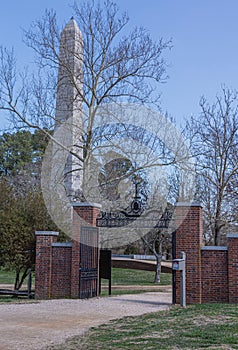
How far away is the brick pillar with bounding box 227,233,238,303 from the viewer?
40.4 feet

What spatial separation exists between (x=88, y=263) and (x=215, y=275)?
12.2 ft

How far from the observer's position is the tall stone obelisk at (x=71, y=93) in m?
19.8

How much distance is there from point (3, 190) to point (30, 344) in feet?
33.8

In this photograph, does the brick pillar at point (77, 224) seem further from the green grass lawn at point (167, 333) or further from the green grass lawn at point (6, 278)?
the green grass lawn at point (6, 278)

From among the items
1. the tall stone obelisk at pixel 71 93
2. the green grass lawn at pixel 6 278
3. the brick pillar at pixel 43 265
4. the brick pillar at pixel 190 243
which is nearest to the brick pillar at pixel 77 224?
the brick pillar at pixel 43 265

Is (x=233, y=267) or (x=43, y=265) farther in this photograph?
(x=43, y=265)

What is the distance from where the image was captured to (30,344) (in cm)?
707

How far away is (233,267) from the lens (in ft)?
40.8

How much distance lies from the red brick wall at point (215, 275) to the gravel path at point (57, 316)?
45.3 inches

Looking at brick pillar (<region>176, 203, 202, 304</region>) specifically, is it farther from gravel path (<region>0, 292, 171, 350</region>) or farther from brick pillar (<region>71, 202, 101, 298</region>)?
brick pillar (<region>71, 202, 101, 298</region>)

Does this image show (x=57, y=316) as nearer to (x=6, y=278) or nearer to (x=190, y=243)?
(x=190, y=243)

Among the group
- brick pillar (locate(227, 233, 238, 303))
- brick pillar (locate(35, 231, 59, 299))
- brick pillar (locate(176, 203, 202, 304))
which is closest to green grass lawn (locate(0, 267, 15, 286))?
brick pillar (locate(35, 231, 59, 299))

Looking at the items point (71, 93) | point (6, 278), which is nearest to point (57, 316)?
point (71, 93)

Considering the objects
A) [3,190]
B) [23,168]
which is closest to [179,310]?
[3,190]
